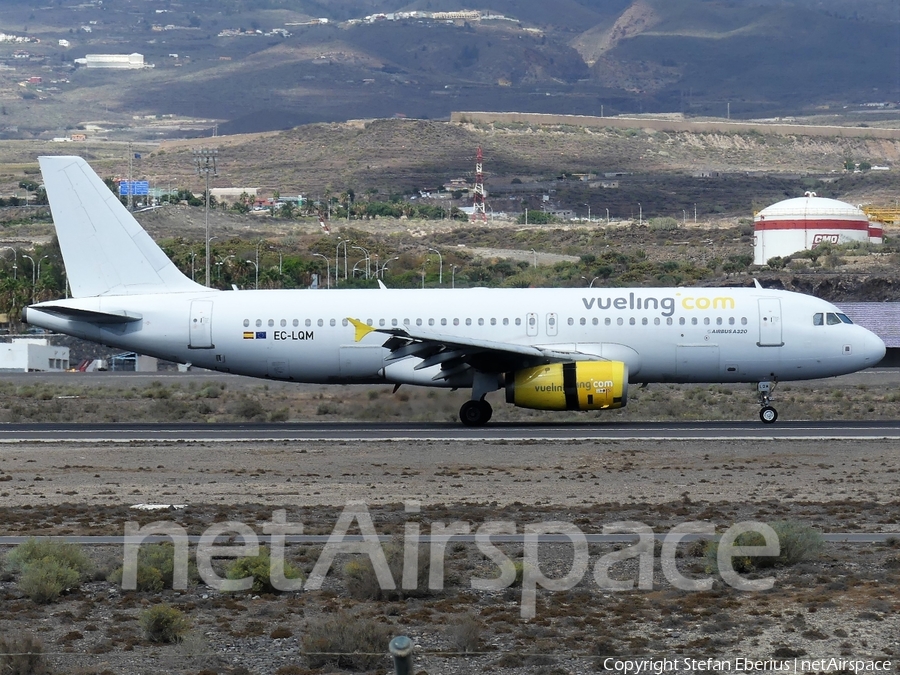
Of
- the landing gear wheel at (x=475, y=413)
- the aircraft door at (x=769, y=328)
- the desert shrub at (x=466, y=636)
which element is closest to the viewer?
the desert shrub at (x=466, y=636)

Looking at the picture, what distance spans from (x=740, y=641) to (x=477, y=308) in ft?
75.9

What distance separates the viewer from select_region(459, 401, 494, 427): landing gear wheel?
3656 centimetres

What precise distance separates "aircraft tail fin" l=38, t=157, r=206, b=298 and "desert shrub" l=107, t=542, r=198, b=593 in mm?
21064

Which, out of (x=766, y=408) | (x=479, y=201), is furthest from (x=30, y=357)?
(x=479, y=201)

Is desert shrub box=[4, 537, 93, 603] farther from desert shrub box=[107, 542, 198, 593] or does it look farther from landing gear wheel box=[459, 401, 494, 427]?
landing gear wheel box=[459, 401, 494, 427]

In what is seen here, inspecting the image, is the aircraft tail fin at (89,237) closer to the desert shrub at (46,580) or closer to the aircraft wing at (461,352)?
the aircraft wing at (461,352)

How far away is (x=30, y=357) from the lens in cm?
6938

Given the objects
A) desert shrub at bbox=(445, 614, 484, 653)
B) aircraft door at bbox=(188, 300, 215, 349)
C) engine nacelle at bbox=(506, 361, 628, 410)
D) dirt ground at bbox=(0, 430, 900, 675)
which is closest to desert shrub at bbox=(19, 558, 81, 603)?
dirt ground at bbox=(0, 430, 900, 675)

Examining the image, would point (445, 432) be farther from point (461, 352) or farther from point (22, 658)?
point (22, 658)

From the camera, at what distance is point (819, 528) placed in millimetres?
20297

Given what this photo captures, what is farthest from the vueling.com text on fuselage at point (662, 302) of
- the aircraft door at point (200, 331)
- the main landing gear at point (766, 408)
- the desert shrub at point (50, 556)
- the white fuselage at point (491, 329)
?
the desert shrub at point (50, 556)

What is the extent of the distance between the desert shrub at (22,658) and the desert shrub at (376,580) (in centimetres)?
371

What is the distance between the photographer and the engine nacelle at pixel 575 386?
111 feet

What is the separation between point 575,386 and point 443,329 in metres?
4.33
